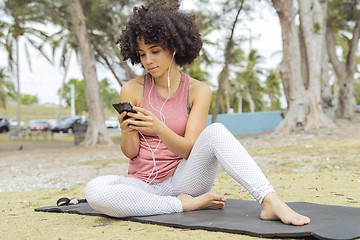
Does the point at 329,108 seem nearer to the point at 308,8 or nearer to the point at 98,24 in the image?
the point at 308,8

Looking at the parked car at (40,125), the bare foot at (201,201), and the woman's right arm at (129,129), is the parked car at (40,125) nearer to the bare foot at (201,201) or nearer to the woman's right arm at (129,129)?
the woman's right arm at (129,129)

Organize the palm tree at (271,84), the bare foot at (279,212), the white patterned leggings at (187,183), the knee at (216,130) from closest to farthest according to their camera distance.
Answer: the bare foot at (279,212) → the white patterned leggings at (187,183) → the knee at (216,130) → the palm tree at (271,84)

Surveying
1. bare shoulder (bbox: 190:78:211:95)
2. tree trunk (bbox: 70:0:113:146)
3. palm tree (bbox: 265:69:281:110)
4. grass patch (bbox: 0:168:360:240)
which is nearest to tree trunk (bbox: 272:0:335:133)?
tree trunk (bbox: 70:0:113:146)

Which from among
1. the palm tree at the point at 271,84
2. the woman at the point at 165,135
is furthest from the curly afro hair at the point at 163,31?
the palm tree at the point at 271,84

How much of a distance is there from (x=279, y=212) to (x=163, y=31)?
1362 millimetres

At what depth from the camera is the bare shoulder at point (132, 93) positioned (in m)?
3.07

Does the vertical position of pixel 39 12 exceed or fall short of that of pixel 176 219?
it exceeds it

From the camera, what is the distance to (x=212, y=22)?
16062mm

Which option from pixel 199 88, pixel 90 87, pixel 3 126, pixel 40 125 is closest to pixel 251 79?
pixel 40 125

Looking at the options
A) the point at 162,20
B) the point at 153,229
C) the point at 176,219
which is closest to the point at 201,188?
the point at 176,219

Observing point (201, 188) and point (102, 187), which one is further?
point (201, 188)

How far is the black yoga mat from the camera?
2.12 m

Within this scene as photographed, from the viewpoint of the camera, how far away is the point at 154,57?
293cm

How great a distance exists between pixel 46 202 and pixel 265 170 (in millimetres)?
3342
